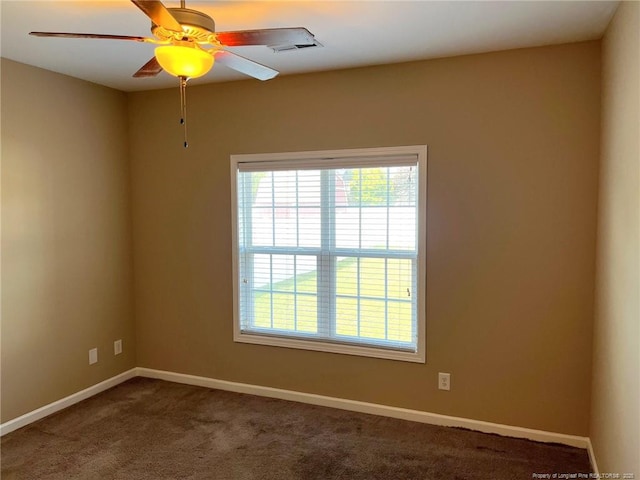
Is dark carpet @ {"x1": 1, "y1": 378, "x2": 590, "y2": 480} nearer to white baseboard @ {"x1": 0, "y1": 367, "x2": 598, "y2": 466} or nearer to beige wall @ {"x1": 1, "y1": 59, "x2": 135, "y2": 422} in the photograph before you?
white baseboard @ {"x1": 0, "y1": 367, "x2": 598, "y2": 466}

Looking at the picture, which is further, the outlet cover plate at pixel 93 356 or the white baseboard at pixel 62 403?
the outlet cover plate at pixel 93 356

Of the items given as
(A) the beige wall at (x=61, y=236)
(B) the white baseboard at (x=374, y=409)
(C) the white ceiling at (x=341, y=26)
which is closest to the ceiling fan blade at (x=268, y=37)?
(C) the white ceiling at (x=341, y=26)

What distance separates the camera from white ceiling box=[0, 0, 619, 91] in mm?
2227

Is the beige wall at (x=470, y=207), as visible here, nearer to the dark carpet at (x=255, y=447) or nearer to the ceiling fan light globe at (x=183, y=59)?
the dark carpet at (x=255, y=447)

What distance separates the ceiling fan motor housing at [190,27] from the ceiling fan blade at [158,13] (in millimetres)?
43

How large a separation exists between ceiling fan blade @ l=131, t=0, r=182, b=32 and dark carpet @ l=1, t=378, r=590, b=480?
226cm

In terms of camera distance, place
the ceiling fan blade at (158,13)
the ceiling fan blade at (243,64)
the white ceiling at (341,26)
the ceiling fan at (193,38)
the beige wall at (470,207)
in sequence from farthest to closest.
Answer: the beige wall at (470,207), the white ceiling at (341,26), the ceiling fan blade at (243,64), the ceiling fan at (193,38), the ceiling fan blade at (158,13)

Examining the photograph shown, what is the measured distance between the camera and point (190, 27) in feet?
6.00

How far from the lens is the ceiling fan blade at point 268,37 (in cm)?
179

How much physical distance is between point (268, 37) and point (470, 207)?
5.73ft

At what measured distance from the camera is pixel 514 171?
2900 mm

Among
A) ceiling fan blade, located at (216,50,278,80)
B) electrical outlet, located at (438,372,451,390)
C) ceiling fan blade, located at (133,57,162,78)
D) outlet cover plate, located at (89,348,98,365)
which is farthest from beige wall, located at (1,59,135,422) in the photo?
electrical outlet, located at (438,372,451,390)

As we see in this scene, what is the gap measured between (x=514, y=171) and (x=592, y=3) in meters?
0.98

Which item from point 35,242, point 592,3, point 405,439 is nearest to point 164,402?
point 35,242
